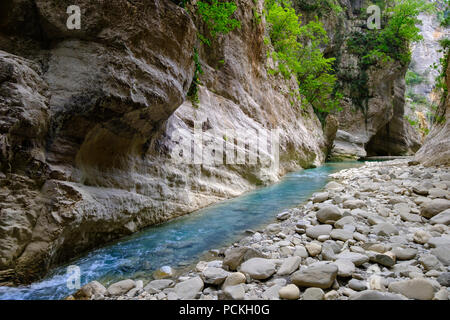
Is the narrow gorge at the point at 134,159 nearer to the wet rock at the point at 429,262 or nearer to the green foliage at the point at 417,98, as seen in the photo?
the wet rock at the point at 429,262

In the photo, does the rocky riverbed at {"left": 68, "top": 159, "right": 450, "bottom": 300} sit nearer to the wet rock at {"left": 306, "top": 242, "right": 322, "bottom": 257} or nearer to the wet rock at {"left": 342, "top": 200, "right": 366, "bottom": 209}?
the wet rock at {"left": 306, "top": 242, "right": 322, "bottom": 257}

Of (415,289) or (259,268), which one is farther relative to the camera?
(259,268)

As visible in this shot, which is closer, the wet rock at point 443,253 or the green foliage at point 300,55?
the wet rock at point 443,253

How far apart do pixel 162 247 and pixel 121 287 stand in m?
1.01

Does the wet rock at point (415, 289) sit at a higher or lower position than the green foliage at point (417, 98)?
lower

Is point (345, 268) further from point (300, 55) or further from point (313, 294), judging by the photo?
point (300, 55)

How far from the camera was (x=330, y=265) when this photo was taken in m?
1.82

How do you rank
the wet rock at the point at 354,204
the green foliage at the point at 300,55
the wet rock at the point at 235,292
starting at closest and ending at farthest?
the wet rock at the point at 235,292, the wet rock at the point at 354,204, the green foliage at the point at 300,55

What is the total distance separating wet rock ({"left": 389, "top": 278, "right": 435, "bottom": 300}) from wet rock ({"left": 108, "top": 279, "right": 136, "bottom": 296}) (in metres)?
2.12

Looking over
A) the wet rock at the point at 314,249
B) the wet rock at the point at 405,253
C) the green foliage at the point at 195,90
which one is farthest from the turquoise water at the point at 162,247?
the green foliage at the point at 195,90

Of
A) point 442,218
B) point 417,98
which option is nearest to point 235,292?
point 442,218

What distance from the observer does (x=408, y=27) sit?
2084 centimetres

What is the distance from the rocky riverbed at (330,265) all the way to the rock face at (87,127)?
934mm

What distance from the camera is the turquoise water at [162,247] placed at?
218 cm
